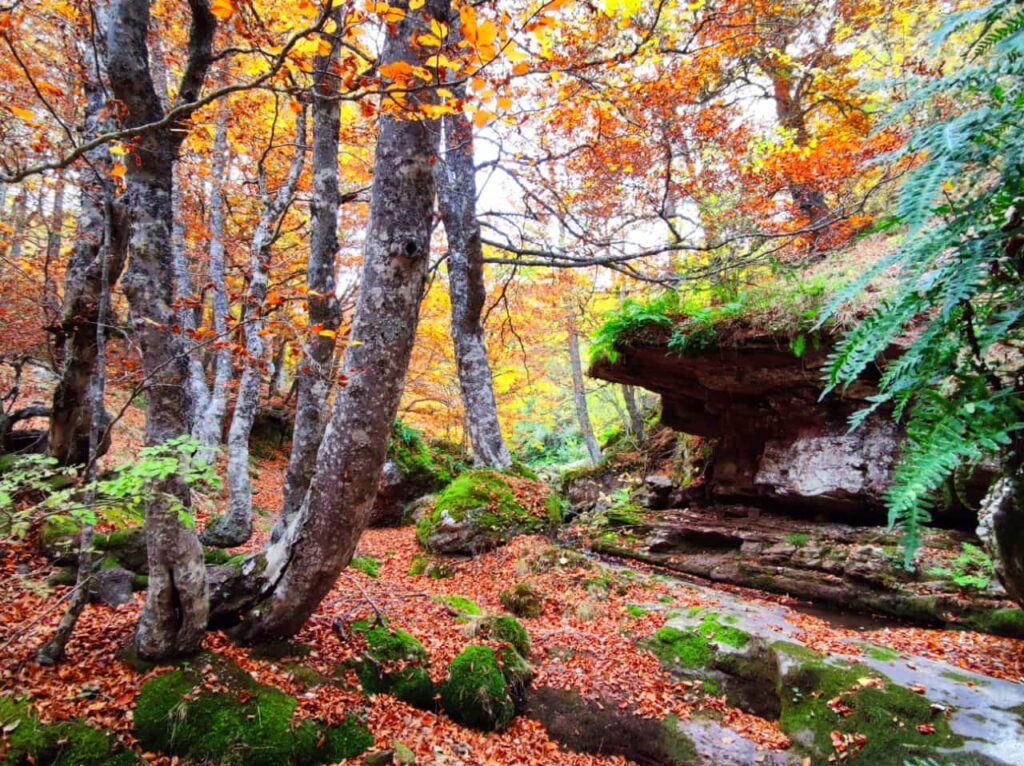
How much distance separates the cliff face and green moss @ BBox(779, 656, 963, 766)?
11.5ft

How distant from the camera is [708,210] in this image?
8.55 m

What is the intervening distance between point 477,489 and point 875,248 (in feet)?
24.3

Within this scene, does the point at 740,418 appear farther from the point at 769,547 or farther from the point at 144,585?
the point at 144,585

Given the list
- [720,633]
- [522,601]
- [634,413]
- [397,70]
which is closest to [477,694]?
[522,601]

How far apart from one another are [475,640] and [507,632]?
1.17 feet

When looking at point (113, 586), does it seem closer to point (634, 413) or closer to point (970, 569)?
point (970, 569)

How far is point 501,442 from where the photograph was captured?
9.33 m

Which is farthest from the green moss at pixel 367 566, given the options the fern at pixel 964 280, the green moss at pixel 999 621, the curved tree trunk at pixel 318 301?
the green moss at pixel 999 621

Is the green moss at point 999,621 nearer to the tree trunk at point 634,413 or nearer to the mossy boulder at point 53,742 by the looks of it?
the mossy boulder at point 53,742

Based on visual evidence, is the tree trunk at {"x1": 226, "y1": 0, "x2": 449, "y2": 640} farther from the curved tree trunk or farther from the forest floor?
the curved tree trunk

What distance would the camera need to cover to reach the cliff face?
24.4ft

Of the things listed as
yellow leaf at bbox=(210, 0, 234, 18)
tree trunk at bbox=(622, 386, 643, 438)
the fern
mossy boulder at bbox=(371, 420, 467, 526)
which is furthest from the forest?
tree trunk at bbox=(622, 386, 643, 438)

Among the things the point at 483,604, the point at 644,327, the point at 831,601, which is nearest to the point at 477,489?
the point at 483,604

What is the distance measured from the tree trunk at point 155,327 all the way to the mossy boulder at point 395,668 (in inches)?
49.3
